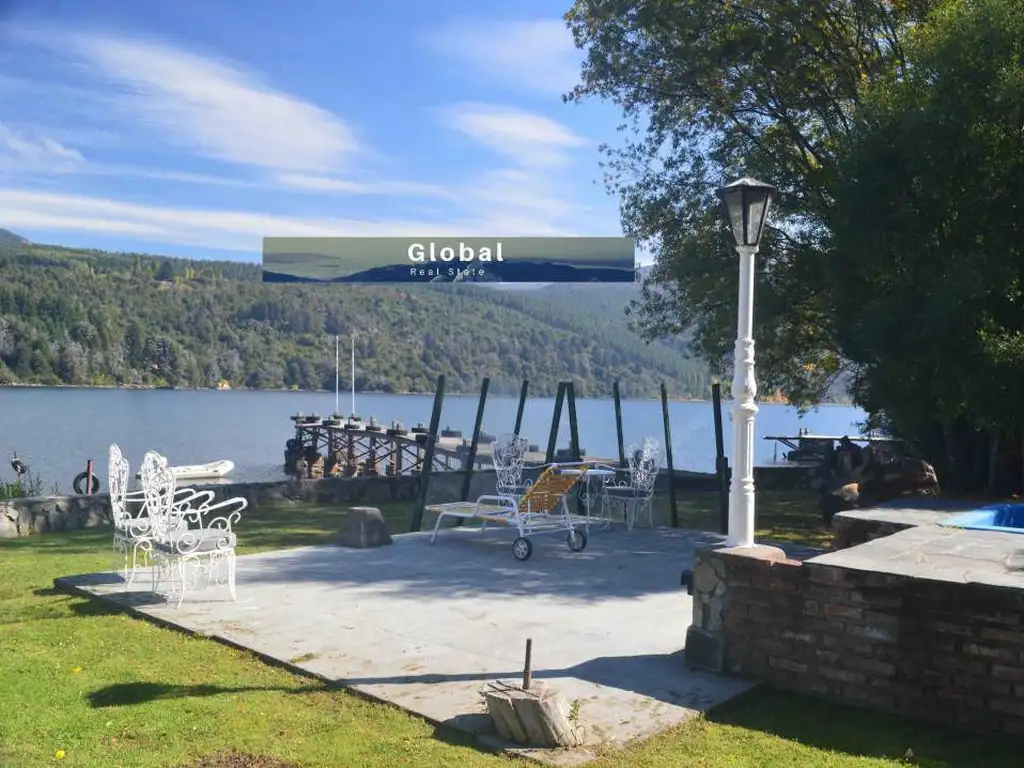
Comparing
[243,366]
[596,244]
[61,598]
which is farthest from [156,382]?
[61,598]

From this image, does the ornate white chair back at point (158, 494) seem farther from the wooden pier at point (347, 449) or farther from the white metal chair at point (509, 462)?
the wooden pier at point (347, 449)

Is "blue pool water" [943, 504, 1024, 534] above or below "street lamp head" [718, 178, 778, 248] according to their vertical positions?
below

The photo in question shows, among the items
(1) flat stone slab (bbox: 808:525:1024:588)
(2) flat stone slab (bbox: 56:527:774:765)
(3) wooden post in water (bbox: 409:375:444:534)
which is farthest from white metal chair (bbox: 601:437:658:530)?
(1) flat stone slab (bbox: 808:525:1024:588)

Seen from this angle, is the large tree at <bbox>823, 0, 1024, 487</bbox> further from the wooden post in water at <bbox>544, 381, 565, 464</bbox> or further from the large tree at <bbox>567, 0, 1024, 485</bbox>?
the wooden post in water at <bbox>544, 381, 565, 464</bbox>

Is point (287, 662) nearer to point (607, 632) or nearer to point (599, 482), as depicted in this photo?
point (607, 632)

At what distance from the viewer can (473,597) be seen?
7.07 metres

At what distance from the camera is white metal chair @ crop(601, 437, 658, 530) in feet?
37.6

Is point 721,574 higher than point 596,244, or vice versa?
point 596,244

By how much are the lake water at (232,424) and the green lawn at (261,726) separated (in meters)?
9.89

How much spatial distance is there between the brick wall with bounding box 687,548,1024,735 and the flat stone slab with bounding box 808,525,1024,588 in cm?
11

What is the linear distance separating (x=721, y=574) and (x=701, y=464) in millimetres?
26640

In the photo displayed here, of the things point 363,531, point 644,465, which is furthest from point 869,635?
point 644,465

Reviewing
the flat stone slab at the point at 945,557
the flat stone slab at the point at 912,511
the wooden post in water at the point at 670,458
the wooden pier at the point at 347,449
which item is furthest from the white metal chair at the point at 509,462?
the wooden pier at the point at 347,449

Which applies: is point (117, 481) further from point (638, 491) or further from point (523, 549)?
point (638, 491)
